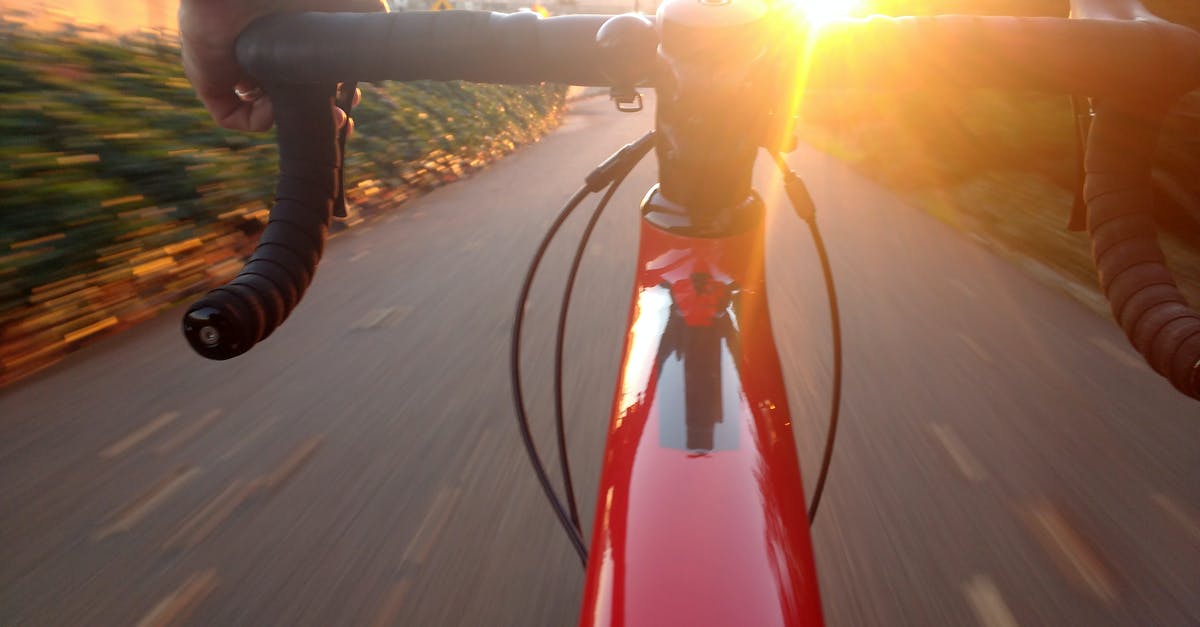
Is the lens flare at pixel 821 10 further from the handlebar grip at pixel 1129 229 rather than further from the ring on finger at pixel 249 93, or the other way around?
the ring on finger at pixel 249 93

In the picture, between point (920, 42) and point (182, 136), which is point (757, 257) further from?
point (182, 136)

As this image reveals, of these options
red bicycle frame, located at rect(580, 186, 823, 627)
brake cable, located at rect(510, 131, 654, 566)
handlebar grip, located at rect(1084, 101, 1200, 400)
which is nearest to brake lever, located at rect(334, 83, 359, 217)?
brake cable, located at rect(510, 131, 654, 566)

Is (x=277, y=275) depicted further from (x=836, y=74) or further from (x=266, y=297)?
(x=836, y=74)

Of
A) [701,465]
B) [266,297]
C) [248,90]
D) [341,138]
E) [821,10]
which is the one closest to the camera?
[701,465]

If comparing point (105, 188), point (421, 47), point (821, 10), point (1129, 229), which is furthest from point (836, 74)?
point (105, 188)

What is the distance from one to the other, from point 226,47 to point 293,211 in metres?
0.29

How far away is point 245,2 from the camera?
1173 millimetres

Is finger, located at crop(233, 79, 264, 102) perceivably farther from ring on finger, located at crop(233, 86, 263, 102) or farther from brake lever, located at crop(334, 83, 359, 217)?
brake lever, located at crop(334, 83, 359, 217)

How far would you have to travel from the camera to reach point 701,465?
2.72 feet

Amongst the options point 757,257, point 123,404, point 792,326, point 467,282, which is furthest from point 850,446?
point 123,404

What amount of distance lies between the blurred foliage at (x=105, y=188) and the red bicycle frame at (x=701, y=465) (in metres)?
3.60

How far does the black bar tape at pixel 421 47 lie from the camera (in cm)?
110

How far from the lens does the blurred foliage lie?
3.48 metres

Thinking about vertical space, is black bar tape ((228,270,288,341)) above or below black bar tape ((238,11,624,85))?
below
